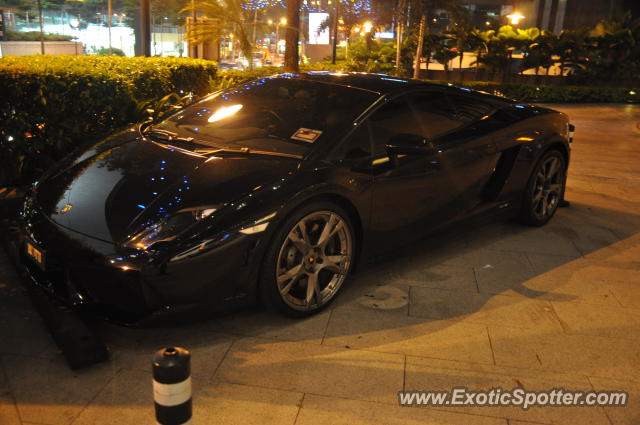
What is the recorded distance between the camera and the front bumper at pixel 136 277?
3.08m

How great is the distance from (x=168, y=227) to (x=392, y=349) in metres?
1.38

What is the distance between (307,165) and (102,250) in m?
1.24

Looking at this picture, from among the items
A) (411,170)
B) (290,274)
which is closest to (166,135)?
(290,274)

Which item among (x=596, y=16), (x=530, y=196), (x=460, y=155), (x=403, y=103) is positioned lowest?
(x=530, y=196)

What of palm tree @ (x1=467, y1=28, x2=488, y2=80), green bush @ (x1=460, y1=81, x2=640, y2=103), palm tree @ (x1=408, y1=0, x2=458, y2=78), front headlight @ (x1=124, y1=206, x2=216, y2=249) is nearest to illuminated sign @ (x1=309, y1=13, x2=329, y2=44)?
palm tree @ (x1=467, y1=28, x2=488, y2=80)

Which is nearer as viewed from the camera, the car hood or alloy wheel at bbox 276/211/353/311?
the car hood

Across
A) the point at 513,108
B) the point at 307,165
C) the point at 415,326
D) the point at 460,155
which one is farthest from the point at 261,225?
the point at 513,108

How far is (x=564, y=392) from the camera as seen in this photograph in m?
3.17

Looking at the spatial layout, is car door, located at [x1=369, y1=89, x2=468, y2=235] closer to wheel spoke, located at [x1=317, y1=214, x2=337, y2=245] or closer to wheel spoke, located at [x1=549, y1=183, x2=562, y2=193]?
wheel spoke, located at [x1=317, y1=214, x2=337, y2=245]

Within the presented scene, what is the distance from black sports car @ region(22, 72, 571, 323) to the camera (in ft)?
10.4

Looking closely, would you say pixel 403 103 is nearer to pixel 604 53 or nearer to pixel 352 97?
pixel 352 97

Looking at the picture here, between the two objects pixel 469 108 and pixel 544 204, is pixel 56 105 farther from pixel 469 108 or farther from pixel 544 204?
pixel 544 204

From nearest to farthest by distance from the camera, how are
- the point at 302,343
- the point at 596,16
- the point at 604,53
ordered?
the point at 302,343 → the point at 604,53 → the point at 596,16

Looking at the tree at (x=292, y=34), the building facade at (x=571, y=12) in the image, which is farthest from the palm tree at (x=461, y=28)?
the tree at (x=292, y=34)
